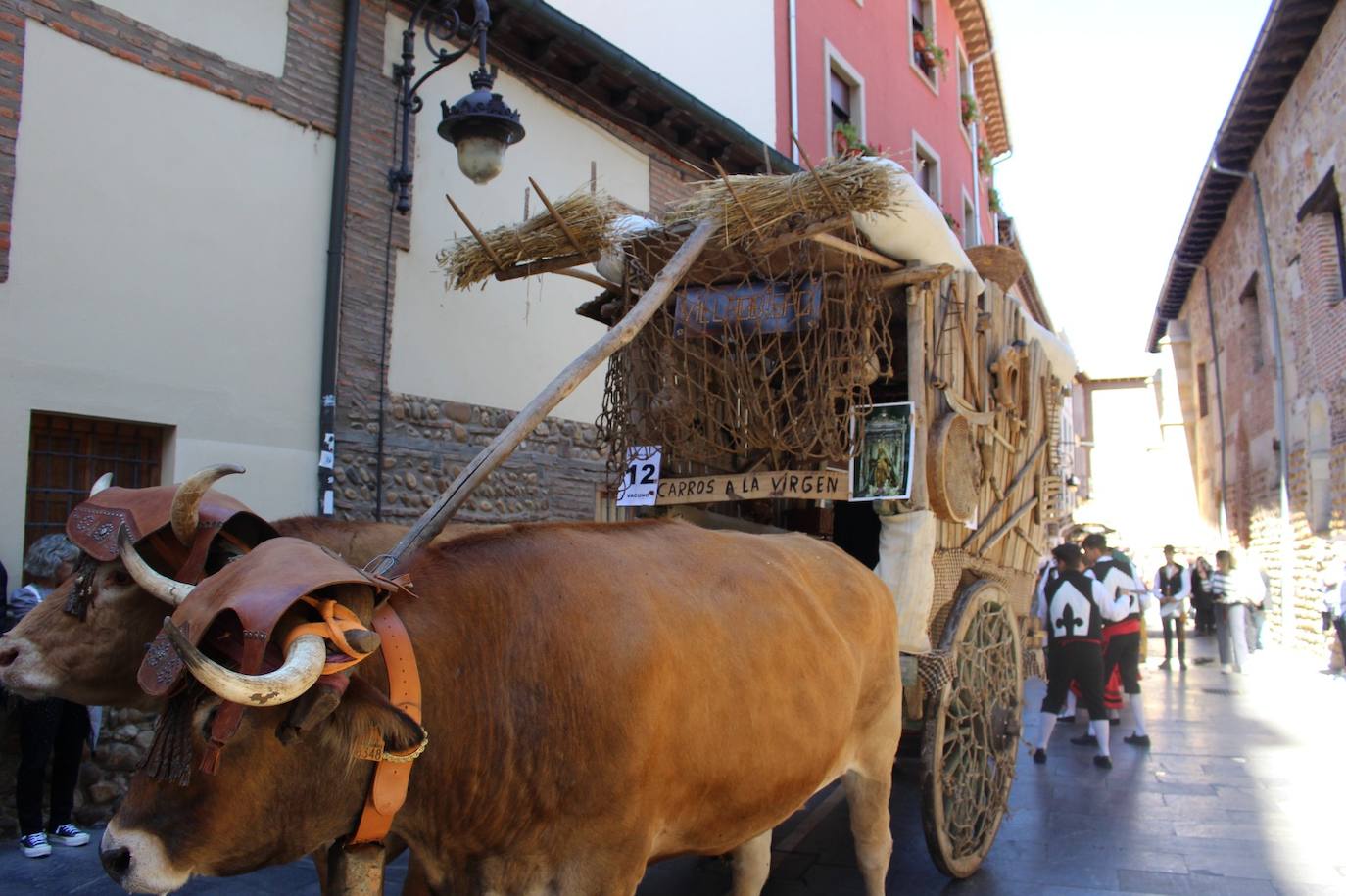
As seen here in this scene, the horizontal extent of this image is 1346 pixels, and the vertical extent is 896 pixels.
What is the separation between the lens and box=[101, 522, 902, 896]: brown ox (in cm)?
202

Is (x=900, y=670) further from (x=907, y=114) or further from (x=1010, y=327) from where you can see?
(x=907, y=114)

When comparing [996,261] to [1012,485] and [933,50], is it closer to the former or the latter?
[1012,485]

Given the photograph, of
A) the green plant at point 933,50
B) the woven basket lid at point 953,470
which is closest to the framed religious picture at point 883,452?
the woven basket lid at point 953,470

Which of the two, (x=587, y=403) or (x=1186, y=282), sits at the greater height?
(x=1186, y=282)

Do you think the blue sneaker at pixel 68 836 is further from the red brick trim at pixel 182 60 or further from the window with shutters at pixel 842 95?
the window with shutters at pixel 842 95

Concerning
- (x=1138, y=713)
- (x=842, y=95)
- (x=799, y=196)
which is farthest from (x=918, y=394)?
(x=842, y=95)

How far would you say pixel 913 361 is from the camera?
187 inches

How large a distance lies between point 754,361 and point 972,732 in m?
2.08

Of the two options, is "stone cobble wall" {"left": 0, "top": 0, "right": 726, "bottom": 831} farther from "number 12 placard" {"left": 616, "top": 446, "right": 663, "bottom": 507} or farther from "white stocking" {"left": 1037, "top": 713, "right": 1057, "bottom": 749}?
"white stocking" {"left": 1037, "top": 713, "right": 1057, "bottom": 749}

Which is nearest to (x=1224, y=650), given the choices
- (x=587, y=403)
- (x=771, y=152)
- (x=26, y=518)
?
(x=771, y=152)

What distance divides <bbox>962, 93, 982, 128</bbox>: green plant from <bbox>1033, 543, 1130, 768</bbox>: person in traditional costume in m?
16.2

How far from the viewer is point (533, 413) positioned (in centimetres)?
356

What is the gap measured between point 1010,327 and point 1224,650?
11.6 m

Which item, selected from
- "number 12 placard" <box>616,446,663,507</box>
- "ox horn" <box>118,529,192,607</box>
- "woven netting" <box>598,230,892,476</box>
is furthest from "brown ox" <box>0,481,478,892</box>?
"woven netting" <box>598,230,892,476</box>
